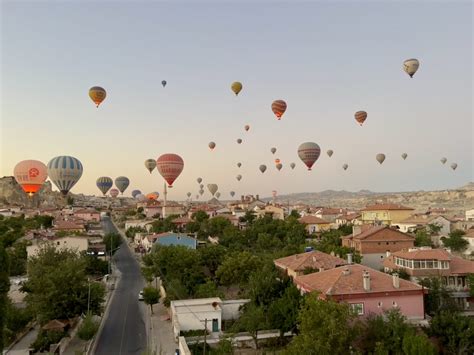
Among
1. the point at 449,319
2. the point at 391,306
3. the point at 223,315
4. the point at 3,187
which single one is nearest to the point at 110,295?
the point at 223,315

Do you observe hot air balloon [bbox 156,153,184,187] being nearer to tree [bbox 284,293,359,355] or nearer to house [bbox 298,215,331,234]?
house [bbox 298,215,331,234]

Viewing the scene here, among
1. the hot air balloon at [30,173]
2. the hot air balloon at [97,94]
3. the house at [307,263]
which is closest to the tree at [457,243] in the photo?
the house at [307,263]

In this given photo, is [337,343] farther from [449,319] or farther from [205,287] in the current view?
[205,287]

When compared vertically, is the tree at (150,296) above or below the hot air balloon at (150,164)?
below

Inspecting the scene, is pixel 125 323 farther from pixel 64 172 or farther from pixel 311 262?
pixel 64 172

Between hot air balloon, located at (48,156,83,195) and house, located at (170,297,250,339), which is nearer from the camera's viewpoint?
house, located at (170,297,250,339)

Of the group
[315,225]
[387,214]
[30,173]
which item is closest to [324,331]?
[30,173]

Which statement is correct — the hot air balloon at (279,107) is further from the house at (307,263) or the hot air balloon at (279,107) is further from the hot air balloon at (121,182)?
the hot air balloon at (121,182)

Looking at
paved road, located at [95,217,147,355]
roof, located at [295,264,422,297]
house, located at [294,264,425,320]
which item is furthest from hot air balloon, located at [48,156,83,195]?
house, located at [294,264,425,320]
